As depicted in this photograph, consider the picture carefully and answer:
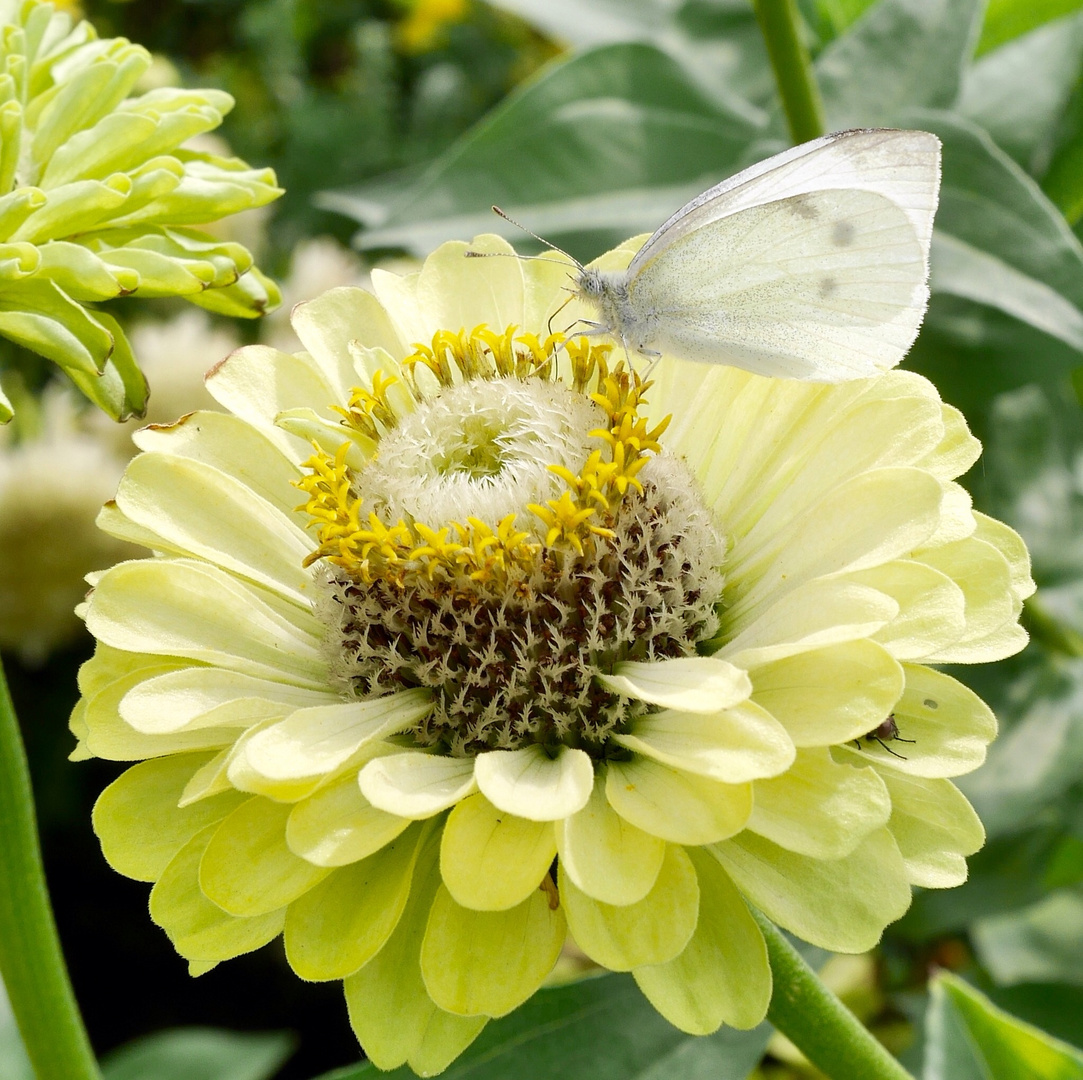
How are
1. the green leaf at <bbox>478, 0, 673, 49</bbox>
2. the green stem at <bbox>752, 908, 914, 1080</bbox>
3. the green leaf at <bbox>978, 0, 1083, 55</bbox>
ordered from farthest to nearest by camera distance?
the green leaf at <bbox>478, 0, 673, 49</bbox> < the green leaf at <bbox>978, 0, 1083, 55</bbox> < the green stem at <bbox>752, 908, 914, 1080</bbox>

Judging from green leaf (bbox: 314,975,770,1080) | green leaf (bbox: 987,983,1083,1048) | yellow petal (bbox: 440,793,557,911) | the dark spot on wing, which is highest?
the dark spot on wing

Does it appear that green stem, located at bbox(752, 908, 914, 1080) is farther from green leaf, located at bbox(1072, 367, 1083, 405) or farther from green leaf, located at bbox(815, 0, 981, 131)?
green leaf, located at bbox(1072, 367, 1083, 405)

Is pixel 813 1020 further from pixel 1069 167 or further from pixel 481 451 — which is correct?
pixel 1069 167

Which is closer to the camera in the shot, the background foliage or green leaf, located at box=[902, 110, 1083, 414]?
the background foliage

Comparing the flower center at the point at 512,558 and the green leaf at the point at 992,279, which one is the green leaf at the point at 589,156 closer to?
the green leaf at the point at 992,279

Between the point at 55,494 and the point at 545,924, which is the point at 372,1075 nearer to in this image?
the point at 545,924

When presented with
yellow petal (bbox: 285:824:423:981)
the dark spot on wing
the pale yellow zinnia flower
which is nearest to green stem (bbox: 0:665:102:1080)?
the pale yellow zinnia flower
